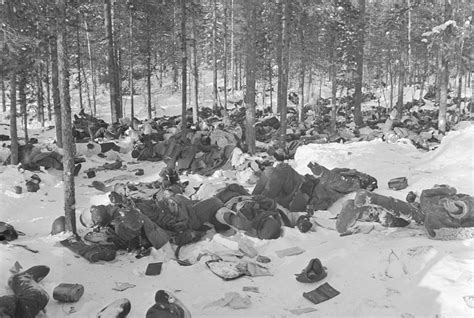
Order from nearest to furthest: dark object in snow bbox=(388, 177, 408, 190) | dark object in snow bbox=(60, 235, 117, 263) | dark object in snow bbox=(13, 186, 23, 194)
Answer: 1. dark object in snow bbox=(60, 235, 117, 263)
2. dark object in snow bbox=(388, 177, 408, 190)
3. dark object in snow bbox=(13, 186, 23, 194)

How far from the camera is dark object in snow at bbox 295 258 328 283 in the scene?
5.49m

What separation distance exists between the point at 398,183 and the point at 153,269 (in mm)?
6333

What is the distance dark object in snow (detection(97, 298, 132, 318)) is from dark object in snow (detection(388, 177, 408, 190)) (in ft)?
23.2

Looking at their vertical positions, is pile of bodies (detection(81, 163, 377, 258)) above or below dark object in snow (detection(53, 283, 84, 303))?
above

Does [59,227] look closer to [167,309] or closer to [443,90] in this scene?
[167,309]

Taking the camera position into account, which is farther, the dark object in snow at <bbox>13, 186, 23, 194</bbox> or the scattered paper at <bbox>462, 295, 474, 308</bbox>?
the dark object in snow at <bbox>13, 186, 23, 194</bbox>

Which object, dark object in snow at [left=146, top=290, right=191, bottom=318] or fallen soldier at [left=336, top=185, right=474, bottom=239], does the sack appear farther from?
dark object in snow at [left=146, top=290, right=191, bottom=318]

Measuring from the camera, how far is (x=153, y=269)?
6.11 metres

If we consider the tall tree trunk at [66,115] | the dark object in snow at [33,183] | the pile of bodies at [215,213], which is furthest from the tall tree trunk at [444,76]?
the dark object in snow at [33,183]

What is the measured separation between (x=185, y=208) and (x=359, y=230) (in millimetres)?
3088

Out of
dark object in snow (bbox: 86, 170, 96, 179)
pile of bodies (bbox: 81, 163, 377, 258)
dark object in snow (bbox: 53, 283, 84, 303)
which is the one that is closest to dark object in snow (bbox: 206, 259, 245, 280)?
pile of bodies (bbox: 81, 163, 377, 258)

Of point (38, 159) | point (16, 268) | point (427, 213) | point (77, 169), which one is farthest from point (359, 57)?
point (16, 268)

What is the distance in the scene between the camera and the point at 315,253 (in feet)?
20.9

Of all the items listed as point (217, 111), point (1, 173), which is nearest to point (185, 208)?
point (1, 173)
